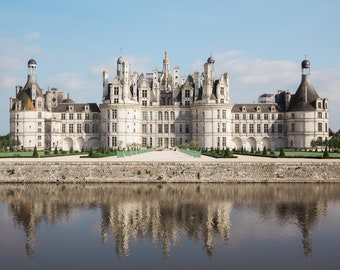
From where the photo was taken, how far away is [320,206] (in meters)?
26.4

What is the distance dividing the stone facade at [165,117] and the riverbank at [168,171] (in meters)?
32.8

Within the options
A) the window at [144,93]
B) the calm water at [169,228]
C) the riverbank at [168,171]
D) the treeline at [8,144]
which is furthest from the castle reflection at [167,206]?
the window at [144,93]

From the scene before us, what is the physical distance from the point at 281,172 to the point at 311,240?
17.9 metres

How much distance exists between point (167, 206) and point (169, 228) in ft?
16.7

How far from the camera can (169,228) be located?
20984mm

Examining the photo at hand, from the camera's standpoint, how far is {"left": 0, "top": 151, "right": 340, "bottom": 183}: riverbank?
1430 inches

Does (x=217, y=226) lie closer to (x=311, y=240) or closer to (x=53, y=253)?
(x=311, y=240)

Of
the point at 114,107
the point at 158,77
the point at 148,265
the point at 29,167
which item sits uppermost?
the point at 158,77

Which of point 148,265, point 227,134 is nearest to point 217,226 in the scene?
point 148,265

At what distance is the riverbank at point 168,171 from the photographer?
3631cm

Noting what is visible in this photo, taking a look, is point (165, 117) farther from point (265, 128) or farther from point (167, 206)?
point (167, 206)

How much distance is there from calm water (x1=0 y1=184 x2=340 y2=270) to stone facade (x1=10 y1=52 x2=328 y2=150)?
40187 mm

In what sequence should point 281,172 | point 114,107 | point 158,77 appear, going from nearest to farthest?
1. point 281,172
2. point 114,107
3. point 158,77

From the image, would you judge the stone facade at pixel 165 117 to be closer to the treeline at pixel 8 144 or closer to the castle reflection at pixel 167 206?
the treeline at pixel 8 144
